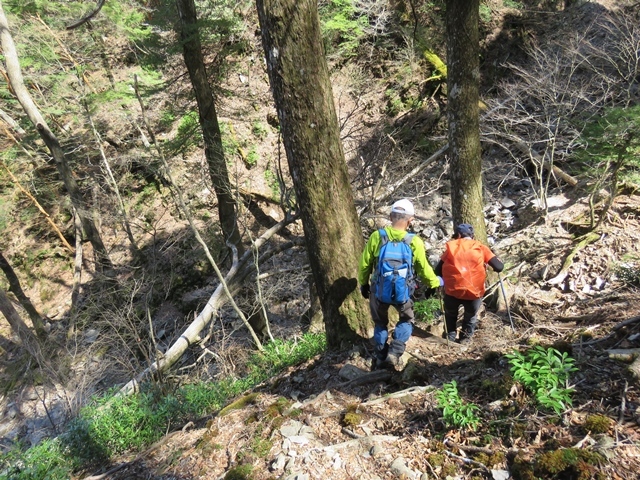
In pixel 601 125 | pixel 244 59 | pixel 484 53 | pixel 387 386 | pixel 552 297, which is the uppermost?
pixel 244 59

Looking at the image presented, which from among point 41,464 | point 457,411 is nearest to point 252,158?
point 41,464

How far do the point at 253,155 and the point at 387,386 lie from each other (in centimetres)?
1253

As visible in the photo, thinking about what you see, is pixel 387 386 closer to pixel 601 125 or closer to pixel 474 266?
pixel 474 266

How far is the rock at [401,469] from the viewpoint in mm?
2201

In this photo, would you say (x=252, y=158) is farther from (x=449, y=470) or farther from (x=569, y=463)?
(x=569, y=463)

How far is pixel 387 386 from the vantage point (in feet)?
10.7

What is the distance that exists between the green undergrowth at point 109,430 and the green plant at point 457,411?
256 cm

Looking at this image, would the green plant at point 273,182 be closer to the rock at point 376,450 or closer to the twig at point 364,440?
the twig at point 364,440

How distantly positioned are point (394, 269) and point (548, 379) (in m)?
1.36

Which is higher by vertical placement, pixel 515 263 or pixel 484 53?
pixel 484 53

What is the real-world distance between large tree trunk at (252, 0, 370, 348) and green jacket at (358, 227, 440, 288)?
13.3 inches

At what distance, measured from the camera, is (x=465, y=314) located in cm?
430

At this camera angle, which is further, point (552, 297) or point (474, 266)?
point (552, 297)

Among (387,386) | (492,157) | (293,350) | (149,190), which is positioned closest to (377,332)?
(387,386)
